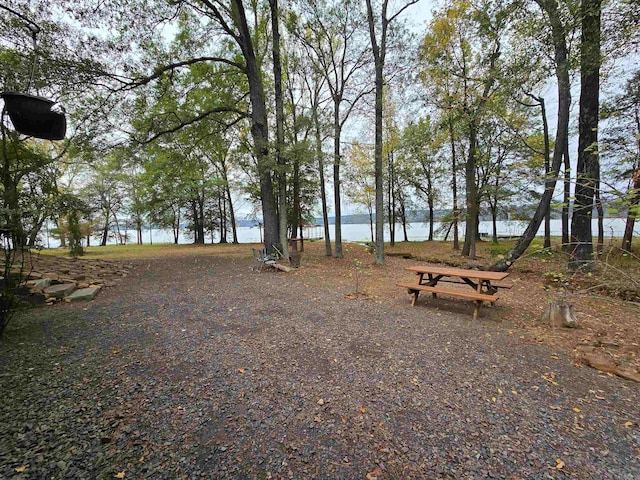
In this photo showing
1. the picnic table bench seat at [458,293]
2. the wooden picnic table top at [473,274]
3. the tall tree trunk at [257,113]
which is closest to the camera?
the picnic table bench seat at [458,293]

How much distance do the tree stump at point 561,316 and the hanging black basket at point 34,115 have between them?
6036 millimetres

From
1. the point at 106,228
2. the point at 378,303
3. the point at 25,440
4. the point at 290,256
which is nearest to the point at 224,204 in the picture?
the point at 106,228

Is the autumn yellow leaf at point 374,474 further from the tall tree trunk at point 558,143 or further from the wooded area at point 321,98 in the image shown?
the tall tree trunk at point 558,143

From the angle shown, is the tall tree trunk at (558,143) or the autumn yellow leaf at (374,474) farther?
the tall tree trunk at (558,143)

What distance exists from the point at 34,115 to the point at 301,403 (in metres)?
3.33

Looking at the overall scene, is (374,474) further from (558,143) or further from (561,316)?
(558,143)

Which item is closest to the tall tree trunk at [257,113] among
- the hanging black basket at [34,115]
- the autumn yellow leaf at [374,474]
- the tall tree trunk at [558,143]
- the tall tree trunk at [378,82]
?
the tall tree trunk at [378,82]

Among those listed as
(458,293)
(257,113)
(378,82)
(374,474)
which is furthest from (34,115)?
(378,82)

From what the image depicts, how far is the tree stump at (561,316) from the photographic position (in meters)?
3.22

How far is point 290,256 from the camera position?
7.97 meters

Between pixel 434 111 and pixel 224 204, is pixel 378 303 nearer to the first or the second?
pixel 434 111

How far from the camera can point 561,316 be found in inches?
129

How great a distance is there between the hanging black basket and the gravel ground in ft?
6.95

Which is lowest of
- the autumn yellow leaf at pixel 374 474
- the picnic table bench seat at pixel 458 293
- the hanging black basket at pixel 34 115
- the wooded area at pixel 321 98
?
the autumn yellow leaf at pixel 374 474
